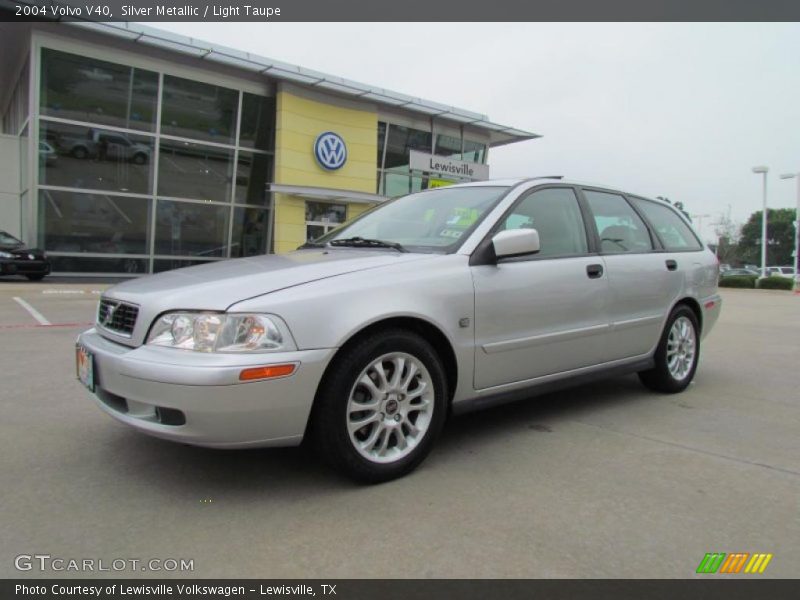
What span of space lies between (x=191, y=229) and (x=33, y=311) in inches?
391

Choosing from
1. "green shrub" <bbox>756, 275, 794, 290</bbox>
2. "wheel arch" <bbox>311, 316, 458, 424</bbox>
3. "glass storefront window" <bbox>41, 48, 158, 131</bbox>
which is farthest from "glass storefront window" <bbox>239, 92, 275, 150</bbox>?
"green shrub" <bbox>756, 275, 794, 290</bbox>

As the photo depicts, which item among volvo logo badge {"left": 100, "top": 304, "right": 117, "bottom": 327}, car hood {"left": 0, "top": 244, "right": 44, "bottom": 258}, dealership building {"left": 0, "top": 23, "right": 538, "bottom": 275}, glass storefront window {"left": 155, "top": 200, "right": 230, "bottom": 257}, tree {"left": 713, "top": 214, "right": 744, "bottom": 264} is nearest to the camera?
volvo logo badge {"left": 100, "top": 304, "right": 117, "bottom": 327}

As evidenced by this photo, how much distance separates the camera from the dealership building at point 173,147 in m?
16.7

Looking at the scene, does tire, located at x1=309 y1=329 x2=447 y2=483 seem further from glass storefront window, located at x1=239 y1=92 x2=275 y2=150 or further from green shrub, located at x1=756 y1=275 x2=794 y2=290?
green shrub, located at x1=756 y1=275 x2=794 y2=290

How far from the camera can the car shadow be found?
2.86 meters

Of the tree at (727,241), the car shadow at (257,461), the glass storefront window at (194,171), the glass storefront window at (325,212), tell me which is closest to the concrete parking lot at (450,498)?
the car shadow at (257,461)

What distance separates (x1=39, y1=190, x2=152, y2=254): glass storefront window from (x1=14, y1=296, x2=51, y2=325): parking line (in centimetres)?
607

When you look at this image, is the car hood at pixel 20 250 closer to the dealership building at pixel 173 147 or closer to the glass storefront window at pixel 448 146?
the dealership building at pixel 173 147

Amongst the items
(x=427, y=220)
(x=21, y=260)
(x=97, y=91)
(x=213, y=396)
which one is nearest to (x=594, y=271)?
(x=427, y=220)

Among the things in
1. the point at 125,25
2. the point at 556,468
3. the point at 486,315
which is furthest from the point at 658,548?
the point at 125,25

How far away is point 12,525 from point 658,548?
2.59 metres

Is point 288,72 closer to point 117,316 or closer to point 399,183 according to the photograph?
point 399,183

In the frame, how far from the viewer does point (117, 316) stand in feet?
9.97

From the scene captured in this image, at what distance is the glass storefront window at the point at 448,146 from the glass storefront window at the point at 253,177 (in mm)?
7133
